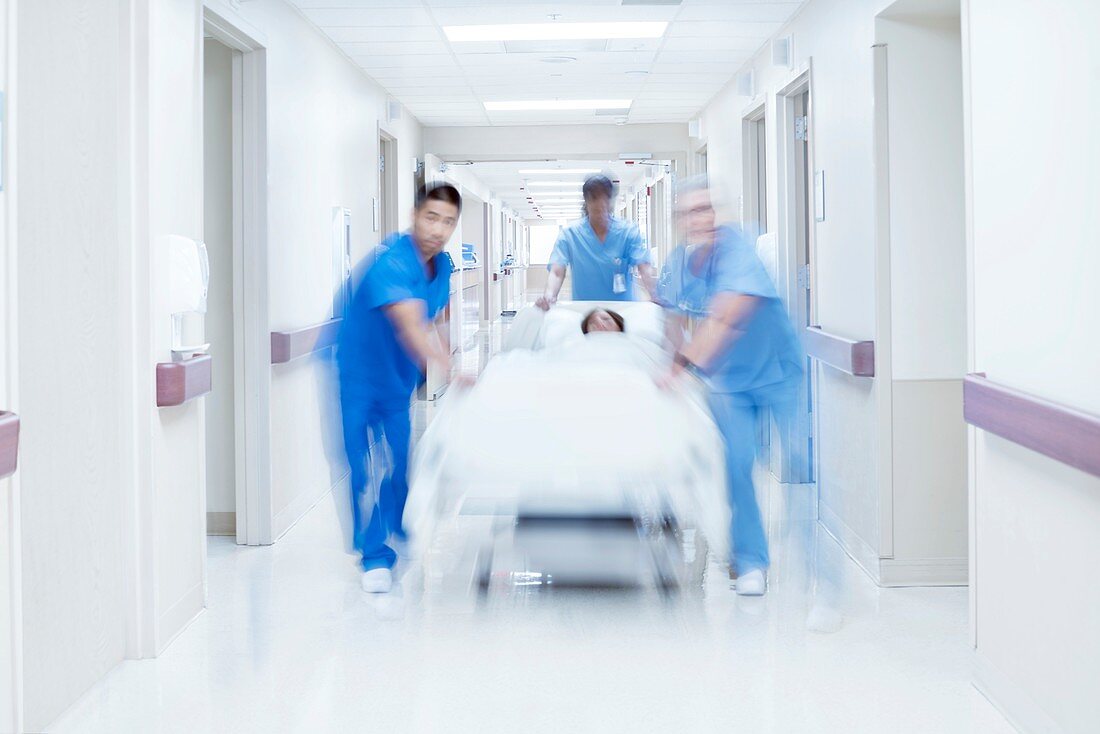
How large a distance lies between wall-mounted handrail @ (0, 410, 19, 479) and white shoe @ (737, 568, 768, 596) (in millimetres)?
2462

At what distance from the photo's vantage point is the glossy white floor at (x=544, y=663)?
9.30 ft

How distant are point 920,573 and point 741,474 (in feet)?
3.03

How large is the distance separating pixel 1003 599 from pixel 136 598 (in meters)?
2.54

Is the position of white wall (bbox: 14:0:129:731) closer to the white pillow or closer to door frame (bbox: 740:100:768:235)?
the white pillow

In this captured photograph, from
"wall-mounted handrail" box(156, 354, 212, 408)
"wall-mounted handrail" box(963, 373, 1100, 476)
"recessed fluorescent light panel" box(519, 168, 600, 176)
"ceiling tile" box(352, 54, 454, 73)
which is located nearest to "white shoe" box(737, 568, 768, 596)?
"wall-mounted handrail" box(963, 373, 1100, 476)

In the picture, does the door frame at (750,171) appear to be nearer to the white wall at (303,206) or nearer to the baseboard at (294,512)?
the white wall at (303,206)

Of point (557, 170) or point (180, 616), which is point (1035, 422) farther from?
point (557, 170)

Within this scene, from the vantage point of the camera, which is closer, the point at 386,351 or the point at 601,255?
the point at 386,351

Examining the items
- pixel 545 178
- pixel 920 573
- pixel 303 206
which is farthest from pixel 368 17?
pixel 545 178

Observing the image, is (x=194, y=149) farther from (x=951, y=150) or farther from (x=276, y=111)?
(x=951, y=150)

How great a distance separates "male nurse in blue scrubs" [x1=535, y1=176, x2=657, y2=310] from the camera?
20.1ft

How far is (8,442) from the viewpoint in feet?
7.54

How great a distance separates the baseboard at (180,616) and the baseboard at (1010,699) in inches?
96.6

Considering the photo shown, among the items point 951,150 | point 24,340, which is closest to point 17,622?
point 24,340
